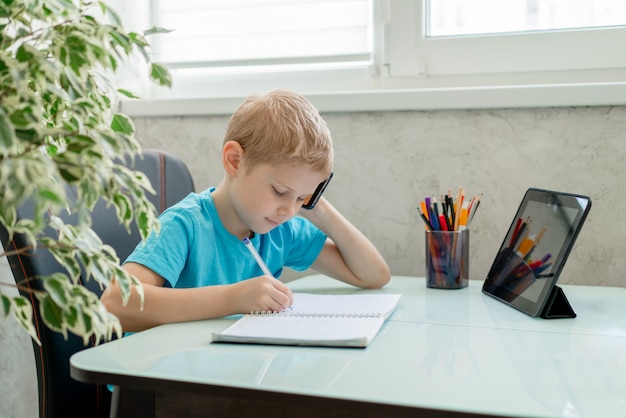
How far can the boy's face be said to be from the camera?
1.29m

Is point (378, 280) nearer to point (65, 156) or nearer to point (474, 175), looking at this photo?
point (474, 175)

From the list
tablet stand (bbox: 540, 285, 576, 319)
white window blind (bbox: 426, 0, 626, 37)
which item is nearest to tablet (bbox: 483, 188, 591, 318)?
tablet stand (bbox: 540, 285, 576, 319)

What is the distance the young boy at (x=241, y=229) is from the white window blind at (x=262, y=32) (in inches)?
22.8

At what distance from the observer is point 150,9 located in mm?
2049

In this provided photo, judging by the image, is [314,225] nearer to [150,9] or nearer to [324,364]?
[324,364]

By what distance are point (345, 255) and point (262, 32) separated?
2.45ft

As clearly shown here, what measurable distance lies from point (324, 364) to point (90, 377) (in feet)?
0.89

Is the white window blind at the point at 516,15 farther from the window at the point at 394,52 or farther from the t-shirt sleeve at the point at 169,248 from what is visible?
the t-shirt sleeve at the point at 169,248

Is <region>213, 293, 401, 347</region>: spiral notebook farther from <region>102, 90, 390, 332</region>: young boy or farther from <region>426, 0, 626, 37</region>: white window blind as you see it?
<region>426, 0, 626, 37</region>: white window blind

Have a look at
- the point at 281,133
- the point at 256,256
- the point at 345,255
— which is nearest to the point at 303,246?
the point at 345,255

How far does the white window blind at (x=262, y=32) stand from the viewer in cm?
188

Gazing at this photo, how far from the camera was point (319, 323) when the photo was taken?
3.47ft

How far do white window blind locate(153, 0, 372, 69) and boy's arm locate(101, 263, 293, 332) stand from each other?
3.02 feet

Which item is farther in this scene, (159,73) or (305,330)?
(305,330)
